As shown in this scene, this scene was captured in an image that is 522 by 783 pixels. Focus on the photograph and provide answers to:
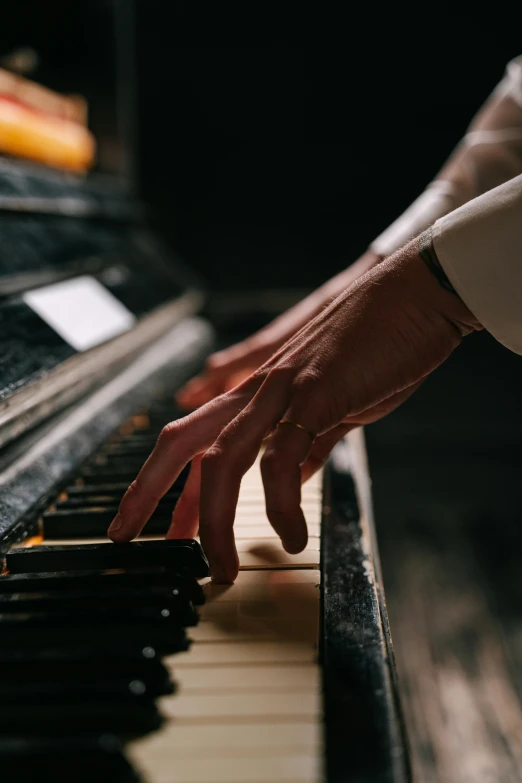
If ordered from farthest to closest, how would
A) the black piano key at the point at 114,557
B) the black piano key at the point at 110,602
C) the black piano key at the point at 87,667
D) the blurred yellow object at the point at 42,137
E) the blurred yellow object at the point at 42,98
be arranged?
the blurred yellow object at the point at 42,98, the blurred yellow object at the point at 42,137, the black piano key at the point at 114,557, the black piano key at the point at 110,602, the black piano key at the point at 87,667

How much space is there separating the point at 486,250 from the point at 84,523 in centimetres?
62

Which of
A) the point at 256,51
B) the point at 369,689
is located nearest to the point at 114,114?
the point at 256,51

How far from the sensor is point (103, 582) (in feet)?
2.56

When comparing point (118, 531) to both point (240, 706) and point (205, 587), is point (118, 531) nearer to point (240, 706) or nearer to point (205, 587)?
point (205, 587)

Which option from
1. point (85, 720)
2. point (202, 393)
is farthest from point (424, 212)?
point (85, 720)

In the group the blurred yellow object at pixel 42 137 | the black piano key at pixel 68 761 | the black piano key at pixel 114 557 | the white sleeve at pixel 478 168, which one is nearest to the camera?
the black piano key at pixel 68 761

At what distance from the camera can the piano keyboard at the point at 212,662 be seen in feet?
1.72

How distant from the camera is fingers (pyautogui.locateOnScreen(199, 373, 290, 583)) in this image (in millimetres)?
792

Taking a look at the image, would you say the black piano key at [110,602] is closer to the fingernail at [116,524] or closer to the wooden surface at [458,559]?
the fingernail at [116,524]

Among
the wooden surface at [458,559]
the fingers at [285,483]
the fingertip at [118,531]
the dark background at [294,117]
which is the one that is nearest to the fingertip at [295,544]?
the fingers at [285,483]

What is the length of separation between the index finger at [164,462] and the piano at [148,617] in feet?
0.12

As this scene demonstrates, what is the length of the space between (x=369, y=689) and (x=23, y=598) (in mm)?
367

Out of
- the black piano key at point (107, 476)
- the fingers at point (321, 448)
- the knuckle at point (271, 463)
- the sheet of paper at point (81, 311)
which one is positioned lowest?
the fingers at point (321, 448)

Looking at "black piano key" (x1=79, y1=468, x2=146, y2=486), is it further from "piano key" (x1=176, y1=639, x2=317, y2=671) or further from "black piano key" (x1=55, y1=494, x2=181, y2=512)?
"piano key" (x1=176, y1=639, x2=317, y2=671)
